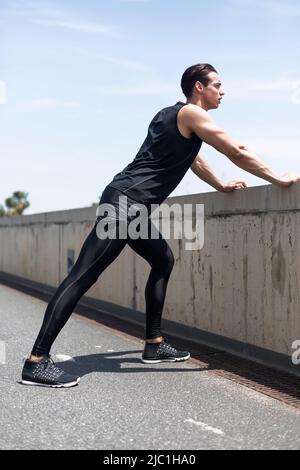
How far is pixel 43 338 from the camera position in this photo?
4.00 metres

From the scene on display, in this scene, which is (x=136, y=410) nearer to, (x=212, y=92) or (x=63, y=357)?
(x=63, y=357)

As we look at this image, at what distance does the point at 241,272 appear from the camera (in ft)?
16.4

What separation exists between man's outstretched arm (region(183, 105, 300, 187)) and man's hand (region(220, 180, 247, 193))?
34.7 inches

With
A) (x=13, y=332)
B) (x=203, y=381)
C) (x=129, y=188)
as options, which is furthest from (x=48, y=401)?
(x=13, y=332)

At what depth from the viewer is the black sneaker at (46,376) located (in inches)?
156

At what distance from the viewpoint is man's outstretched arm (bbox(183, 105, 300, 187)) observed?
4.11 meters

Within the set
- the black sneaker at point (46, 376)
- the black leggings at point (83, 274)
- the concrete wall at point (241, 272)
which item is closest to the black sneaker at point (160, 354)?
the concrete wall at point (241, 272)

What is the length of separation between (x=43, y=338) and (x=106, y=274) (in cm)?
395

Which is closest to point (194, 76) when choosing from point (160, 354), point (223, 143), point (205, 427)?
point (223, 143)

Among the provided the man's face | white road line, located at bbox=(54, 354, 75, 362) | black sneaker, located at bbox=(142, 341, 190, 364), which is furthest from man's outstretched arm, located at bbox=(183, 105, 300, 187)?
white road line, located at bbox=(54, 354, 75, 362)

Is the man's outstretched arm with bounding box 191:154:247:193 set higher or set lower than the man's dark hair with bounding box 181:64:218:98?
lower

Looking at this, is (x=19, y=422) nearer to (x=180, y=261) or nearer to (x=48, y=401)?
(x=48, y=401)

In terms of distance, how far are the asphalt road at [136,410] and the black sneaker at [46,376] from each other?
5 cm

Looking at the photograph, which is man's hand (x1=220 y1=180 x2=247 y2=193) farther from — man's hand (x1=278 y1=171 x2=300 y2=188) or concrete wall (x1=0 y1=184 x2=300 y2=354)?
man's hand (x1=278 y1=171 x2=300 y2=188)
